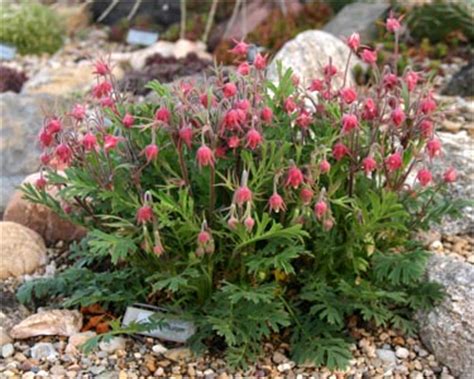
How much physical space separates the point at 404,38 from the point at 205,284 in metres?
4.13

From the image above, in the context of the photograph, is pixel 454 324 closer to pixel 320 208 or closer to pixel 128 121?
pixel 320 208

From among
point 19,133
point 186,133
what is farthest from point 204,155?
point 19,133

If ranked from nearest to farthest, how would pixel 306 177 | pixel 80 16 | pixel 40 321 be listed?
pixel 306 177
pixel 40 321
pixel 80 16

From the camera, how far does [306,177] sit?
2.61m

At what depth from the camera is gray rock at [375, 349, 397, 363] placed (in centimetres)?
293

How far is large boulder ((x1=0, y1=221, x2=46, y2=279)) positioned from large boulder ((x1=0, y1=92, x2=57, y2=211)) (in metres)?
0.73

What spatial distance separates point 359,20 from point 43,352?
4307 millimetres

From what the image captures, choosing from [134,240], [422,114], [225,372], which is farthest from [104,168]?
[422,114]

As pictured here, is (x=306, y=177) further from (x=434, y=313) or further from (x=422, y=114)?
(x=434, y=313)

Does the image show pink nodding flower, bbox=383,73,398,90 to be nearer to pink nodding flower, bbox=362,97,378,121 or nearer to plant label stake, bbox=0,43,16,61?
pink nodding flower, bbox=362,97,378,121

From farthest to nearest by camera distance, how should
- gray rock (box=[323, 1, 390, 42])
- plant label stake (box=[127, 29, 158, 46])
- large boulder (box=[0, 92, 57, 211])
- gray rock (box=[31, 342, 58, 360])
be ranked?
plant label stake (box=[127, 29, 158, 46])
gray rock (box=[323, 1, 390, 42])
large boulder (box=[0, 92, 57, 211])
gray rock (box=[31, 342, 58, 360])

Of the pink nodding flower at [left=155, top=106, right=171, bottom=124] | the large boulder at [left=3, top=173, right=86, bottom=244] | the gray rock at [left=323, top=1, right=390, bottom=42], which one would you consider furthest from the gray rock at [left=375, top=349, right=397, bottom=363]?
the gray rock at [left=323, top=1, right=390, bottom=42]

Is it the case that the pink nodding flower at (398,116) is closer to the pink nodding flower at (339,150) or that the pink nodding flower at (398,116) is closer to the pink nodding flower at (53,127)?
the pink nodding flower at (339,150)

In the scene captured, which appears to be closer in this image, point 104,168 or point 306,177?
point 306,177
